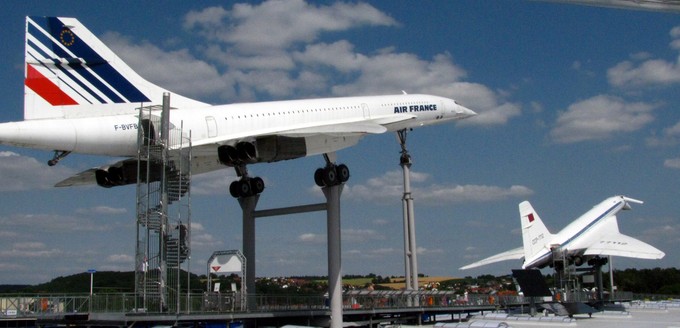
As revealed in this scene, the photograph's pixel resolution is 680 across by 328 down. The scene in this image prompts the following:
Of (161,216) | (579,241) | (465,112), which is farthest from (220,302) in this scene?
(579,241)

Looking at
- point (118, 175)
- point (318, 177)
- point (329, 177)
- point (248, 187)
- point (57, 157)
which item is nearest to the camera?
point (57, 157)

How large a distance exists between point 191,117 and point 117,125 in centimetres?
277

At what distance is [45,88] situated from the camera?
24.4 metres

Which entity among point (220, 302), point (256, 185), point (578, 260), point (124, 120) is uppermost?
point (124, 120)

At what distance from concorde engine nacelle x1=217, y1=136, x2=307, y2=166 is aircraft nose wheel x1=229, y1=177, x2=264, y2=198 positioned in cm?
366

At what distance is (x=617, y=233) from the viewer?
180ft

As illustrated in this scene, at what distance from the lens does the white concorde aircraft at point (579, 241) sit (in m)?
48.4

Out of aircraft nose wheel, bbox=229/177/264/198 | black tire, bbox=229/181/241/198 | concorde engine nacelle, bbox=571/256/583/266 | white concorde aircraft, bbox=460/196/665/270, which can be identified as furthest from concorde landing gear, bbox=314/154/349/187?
concorde engine nacelle, bbox=571/256/583/266

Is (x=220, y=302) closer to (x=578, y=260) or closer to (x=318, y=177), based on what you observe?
(x=318, y=177)

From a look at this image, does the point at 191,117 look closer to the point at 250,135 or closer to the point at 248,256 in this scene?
the point at 250,135

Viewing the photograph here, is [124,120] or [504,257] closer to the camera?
[124,120]

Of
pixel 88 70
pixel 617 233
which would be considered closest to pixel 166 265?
pixel 88 70

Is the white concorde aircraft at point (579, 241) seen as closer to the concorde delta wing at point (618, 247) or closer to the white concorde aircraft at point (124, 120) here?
the concorde delta wing at point (618, 247)

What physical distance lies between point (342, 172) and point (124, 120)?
9.86 meters
